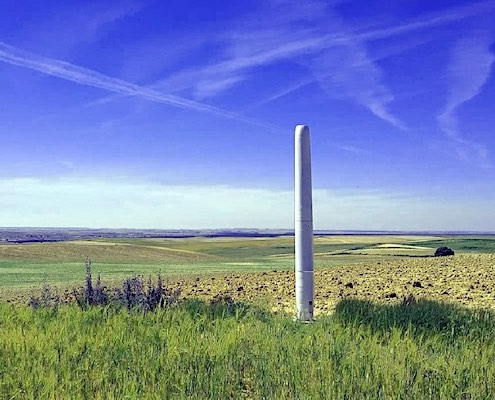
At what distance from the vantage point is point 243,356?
6812 millimetres

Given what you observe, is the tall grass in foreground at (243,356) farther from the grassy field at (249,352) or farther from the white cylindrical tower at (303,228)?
the white cylindrical tower at (303,228)

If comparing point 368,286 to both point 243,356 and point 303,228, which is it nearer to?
point 303,228

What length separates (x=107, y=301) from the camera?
1084 cm

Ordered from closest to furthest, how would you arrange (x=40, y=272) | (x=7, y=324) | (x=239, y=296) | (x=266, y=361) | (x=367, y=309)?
(x=266, y=361) → (x=7, y=324) → (x=367, y=309) → (x=239, y=296) → (x=40, y=272)

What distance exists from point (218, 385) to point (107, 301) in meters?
5.35

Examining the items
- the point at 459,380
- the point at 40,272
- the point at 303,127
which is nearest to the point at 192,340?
the point at 459,380

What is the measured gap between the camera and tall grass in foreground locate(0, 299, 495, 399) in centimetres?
579

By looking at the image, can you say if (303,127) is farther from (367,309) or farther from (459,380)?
(459,380)

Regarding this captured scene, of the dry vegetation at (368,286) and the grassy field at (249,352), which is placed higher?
the dry vegetation at (368,286)

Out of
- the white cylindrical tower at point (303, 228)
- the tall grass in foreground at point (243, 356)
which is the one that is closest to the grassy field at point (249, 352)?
the tall grass in foreground at point (243, 356)

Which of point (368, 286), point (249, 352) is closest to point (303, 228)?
point (249, 352)

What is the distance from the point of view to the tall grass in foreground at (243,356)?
19.0 ft

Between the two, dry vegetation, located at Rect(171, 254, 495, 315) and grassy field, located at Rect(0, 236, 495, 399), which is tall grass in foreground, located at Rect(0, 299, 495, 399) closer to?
grassy field, located at Rect(0, 236, 495, 399)

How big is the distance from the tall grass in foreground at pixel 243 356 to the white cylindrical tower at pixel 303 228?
3.95ft
